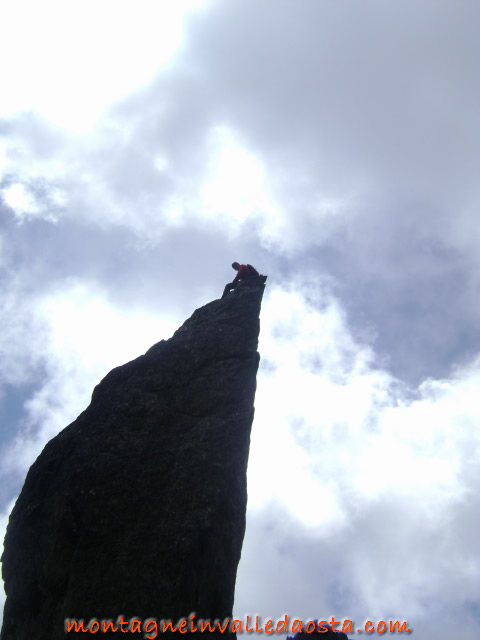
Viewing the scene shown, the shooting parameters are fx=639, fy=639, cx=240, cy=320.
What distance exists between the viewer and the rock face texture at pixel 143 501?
18.7 m

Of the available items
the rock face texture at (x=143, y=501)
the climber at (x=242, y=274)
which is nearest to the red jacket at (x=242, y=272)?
the climber at (x=242, y=274)

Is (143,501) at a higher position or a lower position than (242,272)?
lower

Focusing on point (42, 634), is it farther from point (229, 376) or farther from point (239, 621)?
point (229, 376)

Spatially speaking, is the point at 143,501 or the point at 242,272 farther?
the point at 242,272

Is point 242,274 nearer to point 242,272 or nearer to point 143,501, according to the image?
point 242,272

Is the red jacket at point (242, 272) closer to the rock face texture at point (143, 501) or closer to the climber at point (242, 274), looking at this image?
the climber at point (242, 274)

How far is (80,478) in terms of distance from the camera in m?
20.6

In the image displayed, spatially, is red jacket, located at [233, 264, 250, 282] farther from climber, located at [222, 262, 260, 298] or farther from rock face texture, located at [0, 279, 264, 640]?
rock face texture, located at [0, 279, 264, 640]

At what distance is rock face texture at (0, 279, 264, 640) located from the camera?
61.3 ft

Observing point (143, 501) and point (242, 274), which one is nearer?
point (143, 501)

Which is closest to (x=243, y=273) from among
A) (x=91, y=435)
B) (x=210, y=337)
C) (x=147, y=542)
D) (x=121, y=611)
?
(x=210, y=337)

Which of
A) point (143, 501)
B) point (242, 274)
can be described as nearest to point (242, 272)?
point (242, 274)

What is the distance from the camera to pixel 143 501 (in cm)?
2036

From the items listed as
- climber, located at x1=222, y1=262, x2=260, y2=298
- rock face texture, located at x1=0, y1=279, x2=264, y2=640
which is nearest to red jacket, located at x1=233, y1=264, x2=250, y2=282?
climber, located at x1=222, y1=262, x2=260, y2=298
